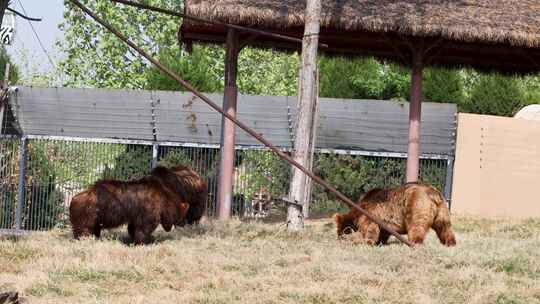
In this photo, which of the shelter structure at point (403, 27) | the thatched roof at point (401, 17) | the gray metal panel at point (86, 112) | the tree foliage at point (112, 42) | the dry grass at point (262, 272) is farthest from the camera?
the tree foliage at point (112, 42)

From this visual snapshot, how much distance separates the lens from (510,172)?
21.4m

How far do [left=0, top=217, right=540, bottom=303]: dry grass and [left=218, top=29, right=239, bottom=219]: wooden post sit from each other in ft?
14.6

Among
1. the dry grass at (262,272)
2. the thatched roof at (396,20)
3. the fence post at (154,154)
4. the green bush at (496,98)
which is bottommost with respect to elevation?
the dry grass at (262,272)

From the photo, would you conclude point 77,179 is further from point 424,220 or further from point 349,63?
point 349,63

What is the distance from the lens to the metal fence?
20.3 meters

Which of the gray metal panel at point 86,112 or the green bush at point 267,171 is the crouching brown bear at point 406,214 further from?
the gray metal panel at point 86,112

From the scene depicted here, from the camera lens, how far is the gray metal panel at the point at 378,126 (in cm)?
2105

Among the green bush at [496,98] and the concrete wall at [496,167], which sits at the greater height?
the green bush at [496,98]

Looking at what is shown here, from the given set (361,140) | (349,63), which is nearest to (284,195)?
(361,140)

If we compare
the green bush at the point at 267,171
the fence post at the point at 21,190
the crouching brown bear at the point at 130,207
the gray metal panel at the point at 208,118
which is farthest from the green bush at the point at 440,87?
the crouching brown bear at the point at 130,207

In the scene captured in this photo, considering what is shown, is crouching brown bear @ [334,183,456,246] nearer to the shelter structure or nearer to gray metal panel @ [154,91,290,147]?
the shelter structure

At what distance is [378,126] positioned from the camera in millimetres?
21078

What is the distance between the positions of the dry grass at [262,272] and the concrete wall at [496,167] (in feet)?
24.2

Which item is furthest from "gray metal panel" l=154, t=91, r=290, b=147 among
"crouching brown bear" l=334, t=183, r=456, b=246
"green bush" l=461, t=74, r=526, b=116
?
"green bush" l=461, t=74, r=526, b=116
